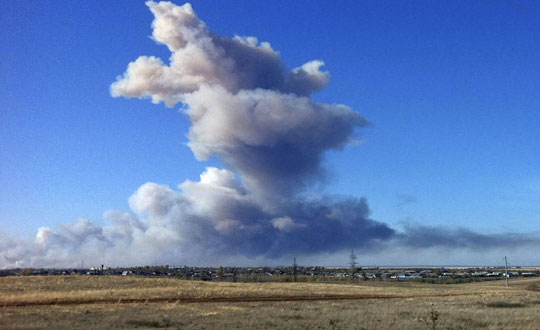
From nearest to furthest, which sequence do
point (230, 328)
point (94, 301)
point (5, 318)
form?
point (230, 328) → point (5, 318) → point (94, 301)

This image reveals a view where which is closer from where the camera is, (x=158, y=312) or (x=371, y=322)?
(x=371, y=322)

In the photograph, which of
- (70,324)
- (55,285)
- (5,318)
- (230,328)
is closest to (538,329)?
(230,328)

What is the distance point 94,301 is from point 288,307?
68.4 feet

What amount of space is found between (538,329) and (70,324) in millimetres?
30206

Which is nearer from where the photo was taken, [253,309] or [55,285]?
[253,309]

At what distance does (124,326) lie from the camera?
32.1 metres

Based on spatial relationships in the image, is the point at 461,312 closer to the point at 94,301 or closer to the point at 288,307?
the point at 288,307

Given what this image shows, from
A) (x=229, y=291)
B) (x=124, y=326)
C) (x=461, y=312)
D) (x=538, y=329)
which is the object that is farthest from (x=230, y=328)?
(x=229, y=291)

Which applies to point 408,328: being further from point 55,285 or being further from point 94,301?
point 55,285

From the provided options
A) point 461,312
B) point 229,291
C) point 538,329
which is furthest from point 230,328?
point 229,291

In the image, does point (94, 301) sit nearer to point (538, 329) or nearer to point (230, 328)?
point (230, 328)

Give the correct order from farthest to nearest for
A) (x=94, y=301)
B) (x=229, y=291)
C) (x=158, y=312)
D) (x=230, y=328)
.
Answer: (x=229, y=291) → (x=94, y=301) → (x=158, y=312) → (x=230, y=328)

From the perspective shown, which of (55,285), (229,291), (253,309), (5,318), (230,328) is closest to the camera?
(230,328)

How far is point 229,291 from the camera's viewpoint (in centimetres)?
6869
